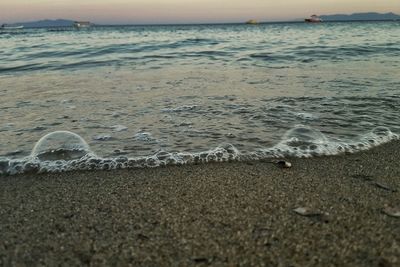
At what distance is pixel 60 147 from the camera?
14.5ft

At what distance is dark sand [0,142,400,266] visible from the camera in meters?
2.29

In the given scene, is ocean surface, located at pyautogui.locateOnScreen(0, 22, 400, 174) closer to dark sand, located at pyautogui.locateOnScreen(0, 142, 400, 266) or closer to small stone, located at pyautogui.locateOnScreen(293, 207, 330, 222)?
dark sand, located at pyautogui.locateOnScreen(0, 142, 400, 266)

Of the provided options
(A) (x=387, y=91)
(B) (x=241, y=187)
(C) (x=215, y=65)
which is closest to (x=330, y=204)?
(B) (x=241, y=187)

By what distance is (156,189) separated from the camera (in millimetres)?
3334

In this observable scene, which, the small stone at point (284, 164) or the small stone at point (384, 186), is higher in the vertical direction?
the small stone at point (384, 186)

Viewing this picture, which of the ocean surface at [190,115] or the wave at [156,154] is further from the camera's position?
the ocean surface at [190,115]

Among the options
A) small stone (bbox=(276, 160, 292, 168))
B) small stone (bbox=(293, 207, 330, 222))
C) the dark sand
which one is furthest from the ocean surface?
small stone (bbox=(293, 207, 330, 222))

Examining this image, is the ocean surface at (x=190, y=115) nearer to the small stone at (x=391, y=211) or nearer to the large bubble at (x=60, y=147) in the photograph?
the large bubble at (x=60, y=147)

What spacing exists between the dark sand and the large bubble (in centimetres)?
45

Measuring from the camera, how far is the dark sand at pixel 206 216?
2.29 meters

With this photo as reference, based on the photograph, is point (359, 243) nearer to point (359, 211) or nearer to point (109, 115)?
point (359, 211)

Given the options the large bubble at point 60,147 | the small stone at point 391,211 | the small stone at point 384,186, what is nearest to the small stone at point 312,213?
the small stone at point 391,211

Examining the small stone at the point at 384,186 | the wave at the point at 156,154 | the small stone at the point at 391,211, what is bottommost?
the wave at the point at 156,154

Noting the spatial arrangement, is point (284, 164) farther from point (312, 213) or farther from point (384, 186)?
point (312, 213)
